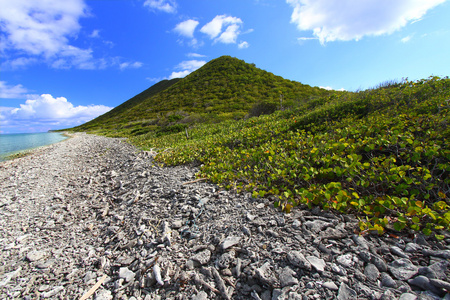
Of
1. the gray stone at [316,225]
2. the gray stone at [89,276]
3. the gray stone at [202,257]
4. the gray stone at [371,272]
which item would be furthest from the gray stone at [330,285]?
the gray stone at [89,276]

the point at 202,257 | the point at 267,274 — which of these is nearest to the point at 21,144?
the point at 202,257

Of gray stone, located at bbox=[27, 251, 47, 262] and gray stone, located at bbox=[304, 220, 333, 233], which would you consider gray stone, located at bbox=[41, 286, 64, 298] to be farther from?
gray stone, located at bbox=[304, 220, 333, 233]

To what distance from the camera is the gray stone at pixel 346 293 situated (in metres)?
1.55

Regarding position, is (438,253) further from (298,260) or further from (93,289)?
(93,289)

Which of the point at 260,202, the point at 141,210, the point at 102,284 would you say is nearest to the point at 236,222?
the point at 260,202

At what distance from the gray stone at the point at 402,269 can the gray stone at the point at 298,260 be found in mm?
749

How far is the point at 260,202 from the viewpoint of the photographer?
3.33m

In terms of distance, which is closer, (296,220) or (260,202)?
(296,220)

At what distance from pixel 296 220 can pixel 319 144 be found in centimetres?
246

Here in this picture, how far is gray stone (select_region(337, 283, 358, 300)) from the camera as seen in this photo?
1553mm

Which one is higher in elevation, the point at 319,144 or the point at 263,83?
the point at 263,83

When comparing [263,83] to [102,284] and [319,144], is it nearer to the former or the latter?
[319,144]

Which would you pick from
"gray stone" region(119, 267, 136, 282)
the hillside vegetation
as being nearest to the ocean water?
"gray stone" region(119, 267, 136, 282)

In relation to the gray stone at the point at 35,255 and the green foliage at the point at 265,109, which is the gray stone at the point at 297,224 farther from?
the green foliage at the point at 265,109
